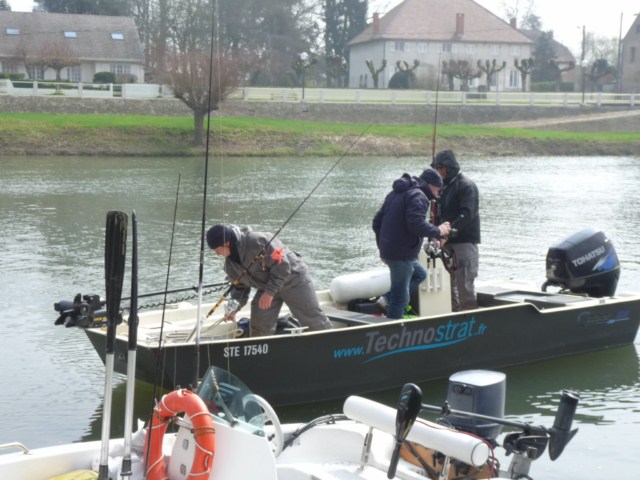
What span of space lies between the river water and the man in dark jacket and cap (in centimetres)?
100

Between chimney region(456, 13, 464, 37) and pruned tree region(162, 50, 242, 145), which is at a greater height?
chimney region(456, 13, 464, 37)

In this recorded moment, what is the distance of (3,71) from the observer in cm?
6219

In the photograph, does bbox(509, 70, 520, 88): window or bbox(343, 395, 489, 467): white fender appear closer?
bbox(343, 395, 489, 467): white fender

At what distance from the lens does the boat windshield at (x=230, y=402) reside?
5.34 metres

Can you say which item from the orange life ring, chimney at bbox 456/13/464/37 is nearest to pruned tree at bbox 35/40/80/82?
chimney at bbox 456/13/464/37

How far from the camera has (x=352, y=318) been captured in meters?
9.66

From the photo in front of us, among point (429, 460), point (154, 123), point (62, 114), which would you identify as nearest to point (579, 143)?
point (154, 123)

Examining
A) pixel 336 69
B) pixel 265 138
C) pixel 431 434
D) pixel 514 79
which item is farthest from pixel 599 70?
pixel 431 434

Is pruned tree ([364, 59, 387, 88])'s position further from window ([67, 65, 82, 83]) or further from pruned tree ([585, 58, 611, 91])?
window ([67, 65, 82, 83])

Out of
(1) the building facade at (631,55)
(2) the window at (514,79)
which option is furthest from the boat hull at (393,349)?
(1) the building facade at (631,55)

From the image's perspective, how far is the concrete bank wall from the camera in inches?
1785

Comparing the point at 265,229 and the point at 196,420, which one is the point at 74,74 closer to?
the point at 265,229

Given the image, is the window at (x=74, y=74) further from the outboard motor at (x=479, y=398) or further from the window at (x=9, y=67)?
the outboard motor at (x=479, y=398)

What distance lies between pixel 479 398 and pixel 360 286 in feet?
14.7
